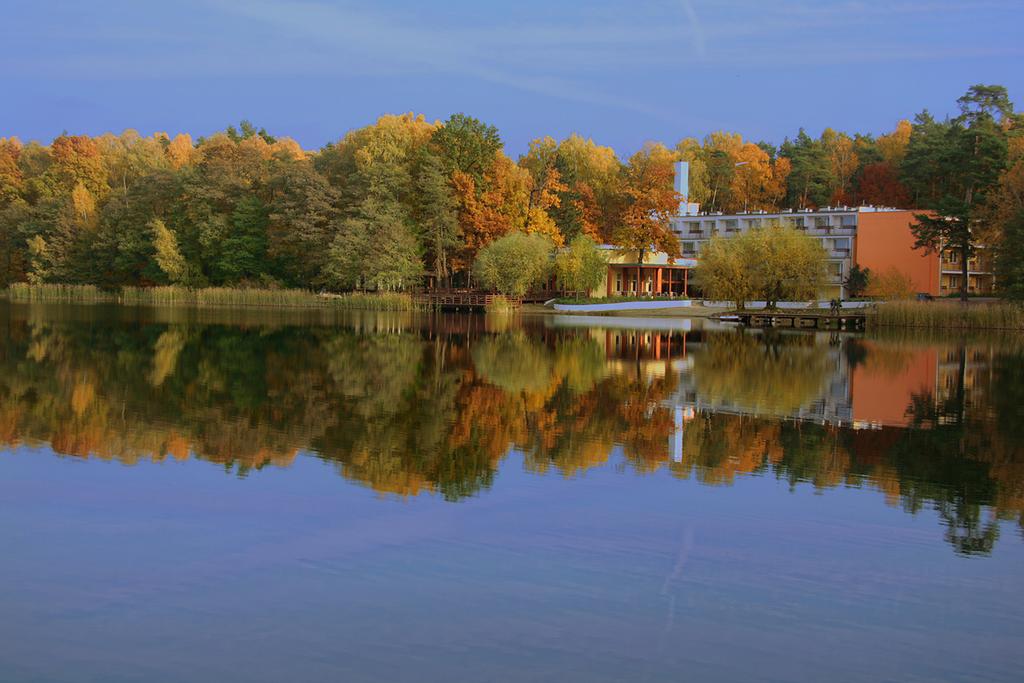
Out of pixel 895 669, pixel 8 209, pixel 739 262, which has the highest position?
pixel 8 209

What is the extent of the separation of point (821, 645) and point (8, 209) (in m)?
84.2

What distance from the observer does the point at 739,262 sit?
51469 mm

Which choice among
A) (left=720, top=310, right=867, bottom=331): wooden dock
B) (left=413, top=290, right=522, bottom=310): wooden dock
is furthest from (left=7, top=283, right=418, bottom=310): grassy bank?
(left=720, top=310, right=867, bottom=331): wooden dock

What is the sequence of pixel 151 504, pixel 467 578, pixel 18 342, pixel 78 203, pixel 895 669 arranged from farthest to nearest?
pixel 78 203 < pixel 18 342 < pixel 151 504 < pixel 467 578 < pixel 895 669

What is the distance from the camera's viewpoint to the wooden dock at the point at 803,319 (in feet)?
150

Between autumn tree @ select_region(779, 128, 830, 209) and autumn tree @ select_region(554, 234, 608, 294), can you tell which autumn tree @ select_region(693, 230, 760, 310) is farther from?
autumn tree @ select_region(779, 128, 830, 209)

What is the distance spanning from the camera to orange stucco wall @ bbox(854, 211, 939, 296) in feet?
205

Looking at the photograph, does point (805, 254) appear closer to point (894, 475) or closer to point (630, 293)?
point (630, 293)

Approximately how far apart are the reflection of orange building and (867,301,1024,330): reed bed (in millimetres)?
13572

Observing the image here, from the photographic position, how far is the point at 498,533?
812 cm

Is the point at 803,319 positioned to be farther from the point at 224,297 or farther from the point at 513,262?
the point at 224,297

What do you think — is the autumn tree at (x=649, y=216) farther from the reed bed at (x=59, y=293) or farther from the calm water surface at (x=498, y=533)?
the calm water surface at (x=498, y=533)

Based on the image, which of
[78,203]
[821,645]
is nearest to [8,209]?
[78,203]

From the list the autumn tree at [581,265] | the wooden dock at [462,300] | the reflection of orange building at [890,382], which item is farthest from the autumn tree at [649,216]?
the reflection of orange building at [890,382]
